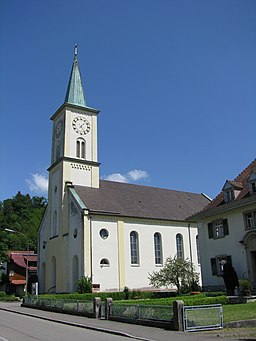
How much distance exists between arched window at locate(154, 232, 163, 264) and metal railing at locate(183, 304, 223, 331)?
91.1ft

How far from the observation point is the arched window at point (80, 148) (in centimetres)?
4516

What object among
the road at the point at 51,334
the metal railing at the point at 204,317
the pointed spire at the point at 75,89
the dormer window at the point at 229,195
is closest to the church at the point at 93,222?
the pointed spire at the point at 75,89

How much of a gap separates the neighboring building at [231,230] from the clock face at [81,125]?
2036 cm

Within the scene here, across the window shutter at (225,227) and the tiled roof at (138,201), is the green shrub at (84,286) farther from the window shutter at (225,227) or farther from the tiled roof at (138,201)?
the window shutter at (225,227)

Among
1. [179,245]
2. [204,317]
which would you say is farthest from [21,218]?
[204,317]

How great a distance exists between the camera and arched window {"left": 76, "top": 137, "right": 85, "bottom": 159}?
45156 mm

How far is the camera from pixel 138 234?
136 ft

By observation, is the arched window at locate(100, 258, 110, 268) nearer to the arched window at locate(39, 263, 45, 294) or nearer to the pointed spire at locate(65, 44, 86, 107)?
the arched window at locate(39, 263, 45, 294)

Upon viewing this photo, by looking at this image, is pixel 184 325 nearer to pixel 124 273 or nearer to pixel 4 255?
pixel 124 273

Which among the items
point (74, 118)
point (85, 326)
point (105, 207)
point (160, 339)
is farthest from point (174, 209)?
point (160, 339)

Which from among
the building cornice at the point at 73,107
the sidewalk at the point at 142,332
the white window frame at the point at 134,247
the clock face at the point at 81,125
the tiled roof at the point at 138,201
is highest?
the building cornice at the point at 73,107

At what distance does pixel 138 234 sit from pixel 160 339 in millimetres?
29153

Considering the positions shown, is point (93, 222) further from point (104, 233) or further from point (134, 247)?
point (134, 247)

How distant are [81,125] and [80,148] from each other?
129 inches
